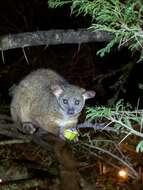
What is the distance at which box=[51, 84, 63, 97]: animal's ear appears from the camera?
630 centimetres

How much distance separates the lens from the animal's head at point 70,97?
6.25 metres

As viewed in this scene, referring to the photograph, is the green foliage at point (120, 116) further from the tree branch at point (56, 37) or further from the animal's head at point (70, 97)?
the animal's head at point (70, 97)

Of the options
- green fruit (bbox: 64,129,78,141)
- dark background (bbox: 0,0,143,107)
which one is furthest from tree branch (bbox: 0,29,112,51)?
dark background (bbox: 0,0,143,107)

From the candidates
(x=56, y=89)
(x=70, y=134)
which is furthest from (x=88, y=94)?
(x=70, y=134)

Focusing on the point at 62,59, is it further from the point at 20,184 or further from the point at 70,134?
the point at 20,184

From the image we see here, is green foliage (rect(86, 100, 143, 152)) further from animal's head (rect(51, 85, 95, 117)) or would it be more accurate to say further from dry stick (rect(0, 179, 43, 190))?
animal's head (rect(51, 85, 95, 117))

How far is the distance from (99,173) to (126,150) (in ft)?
1.83

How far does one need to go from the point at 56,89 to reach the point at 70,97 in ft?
0.70

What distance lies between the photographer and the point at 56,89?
6.35 metres

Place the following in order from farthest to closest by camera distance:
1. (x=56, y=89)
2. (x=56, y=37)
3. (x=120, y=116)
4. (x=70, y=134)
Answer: (x=56, y=89) → (x=70, y=134) → (x=56, y=37) → (x=120, y=116)

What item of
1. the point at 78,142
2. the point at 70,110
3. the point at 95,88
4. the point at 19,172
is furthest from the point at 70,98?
the point at 95,88

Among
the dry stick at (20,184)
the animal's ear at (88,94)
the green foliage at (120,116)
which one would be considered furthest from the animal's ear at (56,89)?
the green foliage at (120,116)

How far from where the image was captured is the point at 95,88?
8.79 m

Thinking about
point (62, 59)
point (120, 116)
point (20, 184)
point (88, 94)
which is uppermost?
point (120, 116)
